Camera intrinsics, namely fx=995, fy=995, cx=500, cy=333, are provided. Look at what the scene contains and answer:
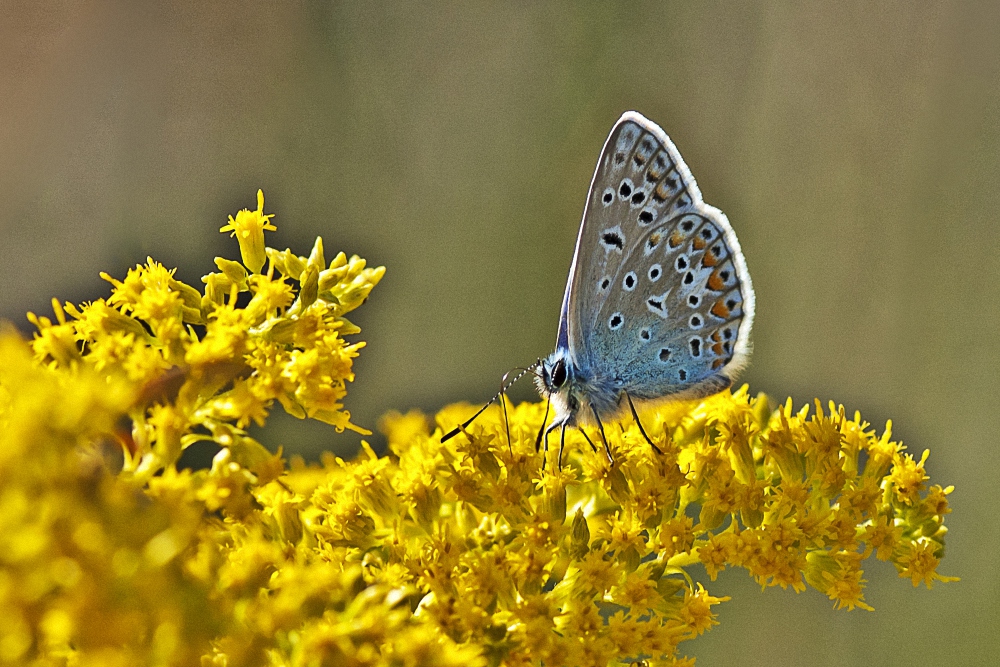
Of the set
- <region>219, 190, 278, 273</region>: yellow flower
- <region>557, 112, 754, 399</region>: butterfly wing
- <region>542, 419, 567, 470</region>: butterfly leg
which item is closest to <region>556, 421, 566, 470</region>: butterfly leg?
<region>542, 419, 567, 470</region>: butterfly leg

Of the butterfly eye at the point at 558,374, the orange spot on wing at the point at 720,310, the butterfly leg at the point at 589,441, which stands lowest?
the butterfly leg at the point at 589,441

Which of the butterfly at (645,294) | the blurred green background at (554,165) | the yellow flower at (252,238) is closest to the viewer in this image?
the yellow flower at (252,238)

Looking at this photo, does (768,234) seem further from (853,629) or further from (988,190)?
(853,629)

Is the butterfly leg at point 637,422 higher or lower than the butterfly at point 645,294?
lower

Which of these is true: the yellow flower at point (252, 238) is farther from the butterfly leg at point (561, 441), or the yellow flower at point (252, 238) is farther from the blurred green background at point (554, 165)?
the blurred green background at point (554, 165)

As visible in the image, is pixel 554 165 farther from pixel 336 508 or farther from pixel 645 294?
pixel 336 508

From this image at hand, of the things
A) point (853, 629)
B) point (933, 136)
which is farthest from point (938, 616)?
point (933, 136)

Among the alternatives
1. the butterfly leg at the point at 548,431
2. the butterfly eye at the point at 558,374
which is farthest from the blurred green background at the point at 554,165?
the butterfly leg at the point at 548,431

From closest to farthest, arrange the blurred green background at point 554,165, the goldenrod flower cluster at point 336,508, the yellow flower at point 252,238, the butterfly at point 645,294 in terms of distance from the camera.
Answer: the goldenrod flower cluster at point 336,508, the yellow flower at point 252,238, the butterfly at point 645,294, the blurred green background at point 554,165
